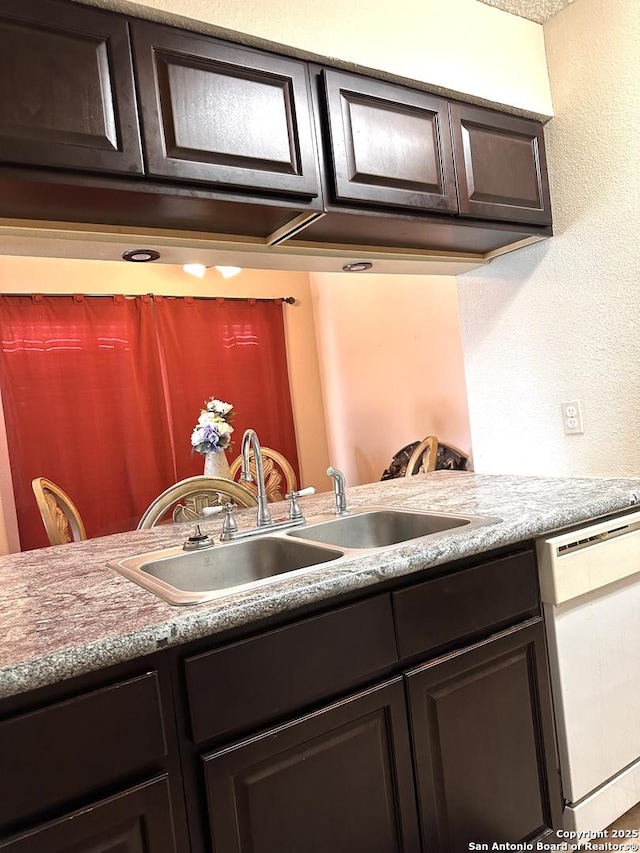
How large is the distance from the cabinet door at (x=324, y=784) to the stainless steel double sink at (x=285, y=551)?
329mm

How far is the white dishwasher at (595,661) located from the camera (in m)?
1.48

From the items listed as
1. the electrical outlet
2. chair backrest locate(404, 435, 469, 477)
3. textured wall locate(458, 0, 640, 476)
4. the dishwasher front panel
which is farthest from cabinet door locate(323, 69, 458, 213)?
chair backrest locate(404, 435, 469, 477)

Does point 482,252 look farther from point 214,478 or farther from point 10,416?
point 10,416

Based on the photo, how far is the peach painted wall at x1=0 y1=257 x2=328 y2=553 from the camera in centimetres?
405

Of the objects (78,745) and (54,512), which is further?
(54,512)

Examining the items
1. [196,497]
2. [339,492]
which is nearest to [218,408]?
[196,497]

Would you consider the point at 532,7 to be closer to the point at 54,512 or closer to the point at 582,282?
the point at 582,282

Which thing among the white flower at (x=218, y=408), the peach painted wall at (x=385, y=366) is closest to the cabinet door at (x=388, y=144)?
the white flower at (x=218, y=408)

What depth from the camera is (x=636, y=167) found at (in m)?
1.90

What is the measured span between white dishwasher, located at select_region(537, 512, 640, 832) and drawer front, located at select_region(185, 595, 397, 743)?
535 millimetres

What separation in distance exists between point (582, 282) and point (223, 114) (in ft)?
4.45

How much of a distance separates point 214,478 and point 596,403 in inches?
56.4

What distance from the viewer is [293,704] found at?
108 cm

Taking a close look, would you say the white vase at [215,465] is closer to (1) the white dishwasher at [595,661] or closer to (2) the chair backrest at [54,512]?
(2) the chair backrest at [54,512]
